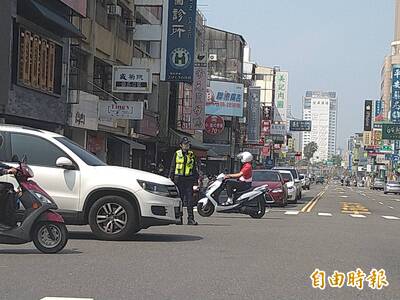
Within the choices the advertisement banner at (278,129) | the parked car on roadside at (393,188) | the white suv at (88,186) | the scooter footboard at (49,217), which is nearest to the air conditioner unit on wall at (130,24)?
the white suv at (88,186)

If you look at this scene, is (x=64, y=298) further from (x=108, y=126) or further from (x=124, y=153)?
(x=124, y=153)

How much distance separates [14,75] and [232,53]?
182 feet

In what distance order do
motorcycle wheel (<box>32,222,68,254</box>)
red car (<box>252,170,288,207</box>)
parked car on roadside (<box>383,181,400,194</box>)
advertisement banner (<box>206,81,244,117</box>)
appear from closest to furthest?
1. motorcycle wheel (<box>32,222,68,254</box>)
2. red car (<box>252,170,288,207</box>)
3. parked car on roadside (<box>383,181,400,194</box>)
4. advertisement banner (<box>206,81,244,117</box>)

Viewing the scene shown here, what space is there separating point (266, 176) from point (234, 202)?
31.1 feet

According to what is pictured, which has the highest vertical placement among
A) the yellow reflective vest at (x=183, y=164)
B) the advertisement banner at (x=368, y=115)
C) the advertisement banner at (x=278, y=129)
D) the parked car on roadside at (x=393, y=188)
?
the advertisement banner at (x=368, y=115)

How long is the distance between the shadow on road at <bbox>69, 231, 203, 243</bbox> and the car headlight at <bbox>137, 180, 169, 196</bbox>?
36.7 inches

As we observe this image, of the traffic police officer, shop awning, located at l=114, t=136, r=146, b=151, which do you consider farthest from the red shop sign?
the traffic police officer

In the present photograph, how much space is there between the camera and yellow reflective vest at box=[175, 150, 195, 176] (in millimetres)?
15828

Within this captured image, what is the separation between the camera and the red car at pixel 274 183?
2684 centimetres

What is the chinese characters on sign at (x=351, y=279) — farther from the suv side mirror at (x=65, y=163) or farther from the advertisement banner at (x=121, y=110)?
the advertisement banner at (x=121, y=110)

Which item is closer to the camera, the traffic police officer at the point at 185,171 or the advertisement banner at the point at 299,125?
the traffic police officer at the point at 185,171

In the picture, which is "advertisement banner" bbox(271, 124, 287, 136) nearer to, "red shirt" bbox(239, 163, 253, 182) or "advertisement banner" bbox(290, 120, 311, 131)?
"advertisement banner" bbox(290, 120, 311, 131)

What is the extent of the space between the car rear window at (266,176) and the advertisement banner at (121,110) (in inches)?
218

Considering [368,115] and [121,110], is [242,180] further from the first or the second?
[368,115]
